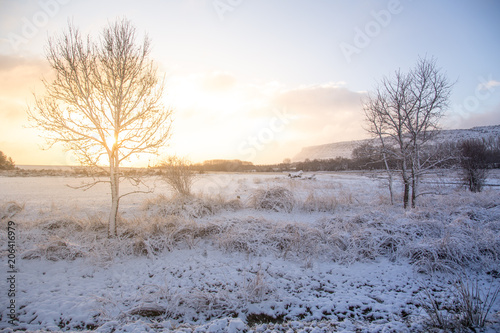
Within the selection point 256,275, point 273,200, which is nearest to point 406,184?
point 273,200

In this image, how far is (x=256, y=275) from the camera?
4.64 meters

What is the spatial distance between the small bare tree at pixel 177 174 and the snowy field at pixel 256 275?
443cm

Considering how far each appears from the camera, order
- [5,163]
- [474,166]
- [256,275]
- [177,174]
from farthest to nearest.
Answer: [5,163]
[474,166]
[177,174]
[256,275]

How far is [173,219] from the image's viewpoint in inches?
303

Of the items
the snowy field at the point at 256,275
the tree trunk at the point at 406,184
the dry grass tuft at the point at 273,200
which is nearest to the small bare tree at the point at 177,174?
the dry grass tuft at the point at 273,200

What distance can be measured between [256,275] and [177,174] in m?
8.74

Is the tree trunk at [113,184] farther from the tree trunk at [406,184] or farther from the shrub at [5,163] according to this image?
the shrub at [5,163]

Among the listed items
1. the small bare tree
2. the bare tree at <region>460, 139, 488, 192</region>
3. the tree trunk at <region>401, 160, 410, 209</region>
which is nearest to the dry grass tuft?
the small bare tree

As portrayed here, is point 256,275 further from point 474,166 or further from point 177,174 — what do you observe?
point 474,166

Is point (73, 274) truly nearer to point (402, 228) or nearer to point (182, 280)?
point (182, 280)

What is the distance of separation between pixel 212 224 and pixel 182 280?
270 cm

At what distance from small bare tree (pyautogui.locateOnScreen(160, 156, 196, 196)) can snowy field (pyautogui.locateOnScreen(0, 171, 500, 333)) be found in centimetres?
443

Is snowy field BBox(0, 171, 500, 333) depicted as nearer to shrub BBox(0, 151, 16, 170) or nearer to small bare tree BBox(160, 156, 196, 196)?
small bare tree BBox(160, 156, 196, 196)

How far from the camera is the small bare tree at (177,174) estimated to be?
478 inches
